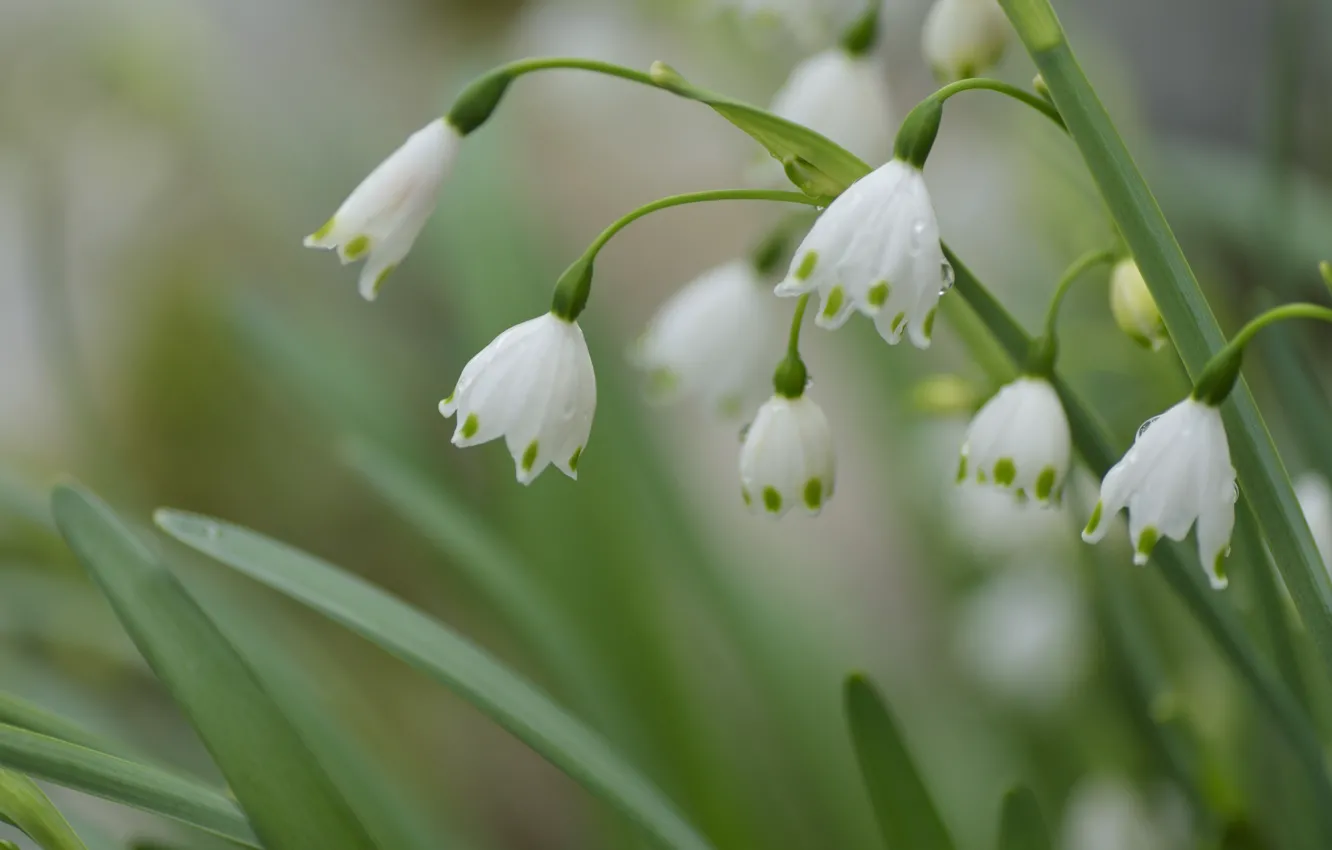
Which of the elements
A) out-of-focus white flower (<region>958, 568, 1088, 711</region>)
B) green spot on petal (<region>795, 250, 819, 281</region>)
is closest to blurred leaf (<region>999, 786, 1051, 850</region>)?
green spot on petal (<region>795, 250, 819, 281</region>)

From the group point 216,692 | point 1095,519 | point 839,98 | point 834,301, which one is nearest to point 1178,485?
point 1095,519

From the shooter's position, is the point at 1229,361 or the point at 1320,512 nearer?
the point at 1229,361

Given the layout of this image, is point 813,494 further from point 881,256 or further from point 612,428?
point 612,428

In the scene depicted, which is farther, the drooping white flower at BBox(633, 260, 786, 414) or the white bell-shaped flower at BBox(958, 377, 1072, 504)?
the drooping white flower at BBox(633, 260, 786, 414)

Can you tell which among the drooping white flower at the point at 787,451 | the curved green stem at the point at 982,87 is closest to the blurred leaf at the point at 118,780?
the drooping white flower at the point at 787,451

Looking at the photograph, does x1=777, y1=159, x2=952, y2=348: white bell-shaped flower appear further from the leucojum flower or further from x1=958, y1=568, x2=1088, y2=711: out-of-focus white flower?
x1=958, y1=568, x2=1088, y2=711: out-of-focus white flower

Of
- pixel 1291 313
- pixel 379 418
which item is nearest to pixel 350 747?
pixel 379 418
